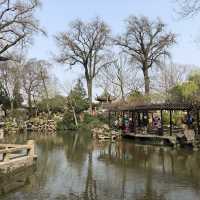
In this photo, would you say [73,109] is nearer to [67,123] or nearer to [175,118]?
[67,123]

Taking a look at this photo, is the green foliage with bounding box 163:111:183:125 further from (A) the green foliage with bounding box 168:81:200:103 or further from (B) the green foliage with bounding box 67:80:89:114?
(B) the green foliage with bounding box 67:80:89:114

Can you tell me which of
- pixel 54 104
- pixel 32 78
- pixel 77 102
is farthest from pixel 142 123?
pixel 32 78

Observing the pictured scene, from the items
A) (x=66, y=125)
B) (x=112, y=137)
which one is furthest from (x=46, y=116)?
(x=112, y=137)

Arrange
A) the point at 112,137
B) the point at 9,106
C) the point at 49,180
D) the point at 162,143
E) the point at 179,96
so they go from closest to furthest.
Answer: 1. the point at 49,180
2. the point at 162,143
3. the point at 112,137
4. the point at 179,96
5. the point at 9,106

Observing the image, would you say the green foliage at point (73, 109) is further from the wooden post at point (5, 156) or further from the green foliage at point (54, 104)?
the wooden post at point (5, 156)

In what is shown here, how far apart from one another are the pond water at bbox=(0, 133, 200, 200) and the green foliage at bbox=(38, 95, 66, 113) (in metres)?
30.4

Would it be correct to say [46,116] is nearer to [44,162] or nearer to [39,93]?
[39,93]

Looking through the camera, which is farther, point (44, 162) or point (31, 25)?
point (31, 25)

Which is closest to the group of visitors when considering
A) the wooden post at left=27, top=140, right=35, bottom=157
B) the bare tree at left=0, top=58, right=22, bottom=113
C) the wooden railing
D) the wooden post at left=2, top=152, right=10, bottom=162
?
the wooden post at left=27, top=140, right=35, bottom=157

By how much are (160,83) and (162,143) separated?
31033 mm

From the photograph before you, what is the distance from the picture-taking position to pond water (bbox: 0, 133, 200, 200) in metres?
10.6

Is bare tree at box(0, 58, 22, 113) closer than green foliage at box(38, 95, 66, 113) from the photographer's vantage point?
Yes

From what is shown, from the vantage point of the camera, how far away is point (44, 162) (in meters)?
17.1

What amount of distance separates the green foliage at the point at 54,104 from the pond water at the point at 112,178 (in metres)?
30.4
